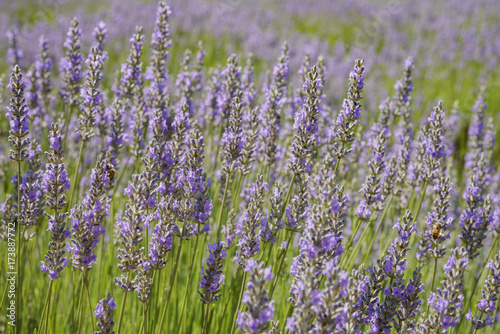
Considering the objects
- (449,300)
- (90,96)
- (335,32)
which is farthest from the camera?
(335,32)

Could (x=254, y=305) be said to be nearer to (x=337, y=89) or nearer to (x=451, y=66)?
(x=337, y=89)

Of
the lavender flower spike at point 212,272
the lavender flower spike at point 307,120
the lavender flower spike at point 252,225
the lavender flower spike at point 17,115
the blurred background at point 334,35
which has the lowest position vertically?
the lavender flower spike at point 212,272

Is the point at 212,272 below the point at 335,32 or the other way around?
below

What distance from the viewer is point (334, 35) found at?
14008mm

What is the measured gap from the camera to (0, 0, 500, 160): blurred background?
9.69 m

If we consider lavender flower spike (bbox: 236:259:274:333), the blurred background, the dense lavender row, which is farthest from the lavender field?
the dense lavender row

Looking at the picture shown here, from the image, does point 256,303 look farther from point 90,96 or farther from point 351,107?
point 90,96

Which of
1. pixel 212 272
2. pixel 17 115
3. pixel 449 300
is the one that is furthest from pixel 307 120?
pixel 17 115

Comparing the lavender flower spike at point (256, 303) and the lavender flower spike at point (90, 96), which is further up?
the lavender flower spike at point (90, 96)

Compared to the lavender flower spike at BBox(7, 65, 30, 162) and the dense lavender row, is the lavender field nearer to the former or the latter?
the lavender flower spike at BBox(7, 65, 30, 162)

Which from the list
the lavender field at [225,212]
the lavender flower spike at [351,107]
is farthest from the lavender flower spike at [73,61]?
the lavender flower spike at [351,107]

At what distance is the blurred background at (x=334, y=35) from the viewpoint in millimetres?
9688

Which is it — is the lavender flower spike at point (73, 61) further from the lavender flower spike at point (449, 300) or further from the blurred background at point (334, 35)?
the blurred background at point (334, 35)

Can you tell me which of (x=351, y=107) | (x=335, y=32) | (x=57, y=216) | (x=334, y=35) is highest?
(x=335, y=32)
